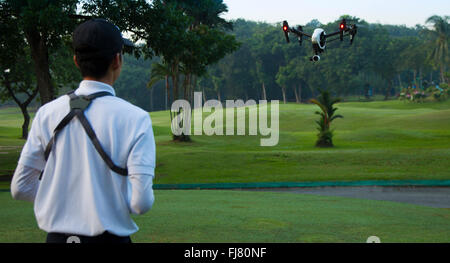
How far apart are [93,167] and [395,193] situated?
582 inches

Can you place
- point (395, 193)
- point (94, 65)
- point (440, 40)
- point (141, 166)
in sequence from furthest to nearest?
point (440, 40)
point (395, 193)
point (94, 65)
point (141, 166)

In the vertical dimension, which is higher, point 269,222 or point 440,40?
point 440,40

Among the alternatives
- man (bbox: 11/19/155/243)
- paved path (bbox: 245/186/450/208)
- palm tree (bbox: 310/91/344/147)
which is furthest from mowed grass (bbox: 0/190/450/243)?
palm tree (bbox: 310/91/344/147)

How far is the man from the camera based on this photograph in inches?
93.9

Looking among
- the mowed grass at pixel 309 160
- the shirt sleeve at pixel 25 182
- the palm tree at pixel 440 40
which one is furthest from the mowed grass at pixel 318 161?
the palm tree at pixel 440 40

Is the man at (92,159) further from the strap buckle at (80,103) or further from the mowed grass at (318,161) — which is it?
the mowed grass at (318,161)

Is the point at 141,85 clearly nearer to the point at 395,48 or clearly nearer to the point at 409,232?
the point at 395,48

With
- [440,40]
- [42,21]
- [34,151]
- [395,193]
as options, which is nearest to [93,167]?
[34,151]

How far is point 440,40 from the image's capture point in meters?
79.7

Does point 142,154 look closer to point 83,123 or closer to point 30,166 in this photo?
point 83,123

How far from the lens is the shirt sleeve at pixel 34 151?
8.29 ft

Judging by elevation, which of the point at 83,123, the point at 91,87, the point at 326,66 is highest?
the point at 326,66

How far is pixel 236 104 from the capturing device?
9281 cm

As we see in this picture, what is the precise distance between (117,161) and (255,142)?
38997 mm
